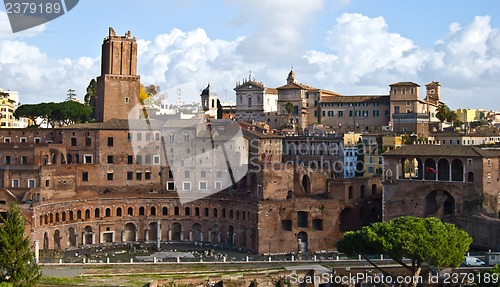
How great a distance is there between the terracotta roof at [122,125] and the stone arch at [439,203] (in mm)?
27422

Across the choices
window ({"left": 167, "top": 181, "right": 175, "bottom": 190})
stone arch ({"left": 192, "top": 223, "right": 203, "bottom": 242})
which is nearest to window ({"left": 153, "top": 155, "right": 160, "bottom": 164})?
window ({"left": 167, "top": 181, "right": 175, "bottom": 190})

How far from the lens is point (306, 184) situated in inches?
2621

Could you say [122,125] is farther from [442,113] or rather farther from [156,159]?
[442,113]

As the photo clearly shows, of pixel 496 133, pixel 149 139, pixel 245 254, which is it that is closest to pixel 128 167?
pixel 149 139

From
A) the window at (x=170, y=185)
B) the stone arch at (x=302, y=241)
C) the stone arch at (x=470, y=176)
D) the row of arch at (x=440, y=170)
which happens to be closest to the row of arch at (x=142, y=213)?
the window at (x=170, y=185)

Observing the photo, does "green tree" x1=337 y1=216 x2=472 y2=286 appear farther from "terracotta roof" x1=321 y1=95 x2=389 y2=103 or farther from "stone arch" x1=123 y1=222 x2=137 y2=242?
"terracotta roof" x1=321 y1=95 x2=389 y2=103

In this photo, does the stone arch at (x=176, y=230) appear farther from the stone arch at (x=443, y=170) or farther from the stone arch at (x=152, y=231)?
the stone arch at (x=443, y=170)

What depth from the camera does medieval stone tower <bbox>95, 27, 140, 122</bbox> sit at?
73.8 meters

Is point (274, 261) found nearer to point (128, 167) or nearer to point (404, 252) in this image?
point (404, 252)

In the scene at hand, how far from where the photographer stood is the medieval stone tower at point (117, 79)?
7381cm

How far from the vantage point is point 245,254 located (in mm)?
58688

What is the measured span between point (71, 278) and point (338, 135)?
40710 millimetres

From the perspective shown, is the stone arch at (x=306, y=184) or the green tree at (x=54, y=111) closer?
the stone arch at (x=306, y=184)

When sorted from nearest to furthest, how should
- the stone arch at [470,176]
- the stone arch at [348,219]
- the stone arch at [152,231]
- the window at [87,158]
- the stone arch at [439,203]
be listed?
the stone arch at [470,176], the stone arch at [439,203], the stone arch at [348,219], the stone arch at [152,231], the window at [87,158]
